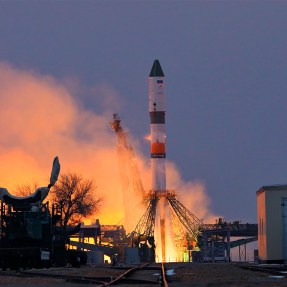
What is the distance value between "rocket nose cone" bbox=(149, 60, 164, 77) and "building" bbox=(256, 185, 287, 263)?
241ft

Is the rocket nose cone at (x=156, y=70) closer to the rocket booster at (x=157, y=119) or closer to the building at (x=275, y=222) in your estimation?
the rocket booster at (x=157, y=119)

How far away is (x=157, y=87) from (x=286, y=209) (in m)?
75.7

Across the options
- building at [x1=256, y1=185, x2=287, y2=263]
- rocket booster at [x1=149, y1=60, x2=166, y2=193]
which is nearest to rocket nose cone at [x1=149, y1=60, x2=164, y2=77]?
rocket booster at [x1=149, y1=60, x2=166, y2=193]

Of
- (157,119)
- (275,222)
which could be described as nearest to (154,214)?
(157,119)

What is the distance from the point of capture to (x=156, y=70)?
163 meters

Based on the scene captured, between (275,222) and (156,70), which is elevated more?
(156,70)

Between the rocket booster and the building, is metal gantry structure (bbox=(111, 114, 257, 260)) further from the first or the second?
the building

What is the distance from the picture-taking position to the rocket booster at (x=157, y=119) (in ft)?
527

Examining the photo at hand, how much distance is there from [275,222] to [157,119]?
7356 cm

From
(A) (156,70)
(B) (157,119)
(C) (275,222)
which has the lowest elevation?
(C) (275,222)

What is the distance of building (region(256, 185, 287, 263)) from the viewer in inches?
3465

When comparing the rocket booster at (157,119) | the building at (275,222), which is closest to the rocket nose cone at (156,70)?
the rocket booster at (157,119)

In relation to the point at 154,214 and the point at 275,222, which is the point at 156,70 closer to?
the point at 154,214

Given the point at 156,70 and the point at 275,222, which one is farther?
the point at 156,70
